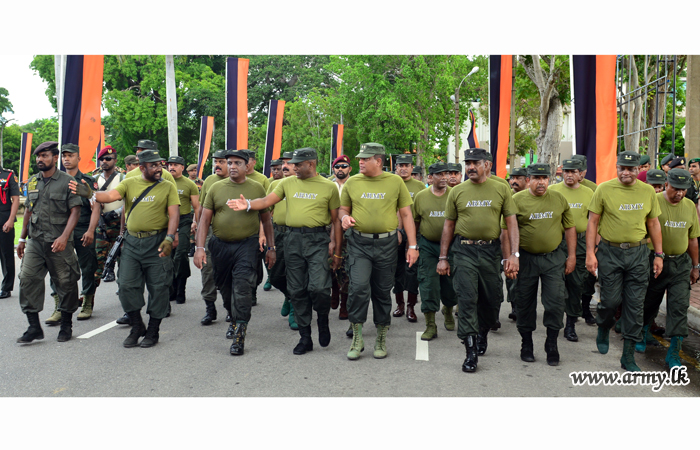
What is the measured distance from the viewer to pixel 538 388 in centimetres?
457

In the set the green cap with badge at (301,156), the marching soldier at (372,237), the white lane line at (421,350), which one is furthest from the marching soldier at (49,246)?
the white lane line at (421,350)

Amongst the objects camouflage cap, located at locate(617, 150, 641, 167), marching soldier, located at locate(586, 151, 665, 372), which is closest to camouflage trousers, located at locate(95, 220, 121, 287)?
marching soldier, located at locate(586, 151, 665, 372)

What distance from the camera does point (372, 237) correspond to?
5500 mm

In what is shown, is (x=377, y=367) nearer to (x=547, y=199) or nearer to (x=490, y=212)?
(x=490, y=212)

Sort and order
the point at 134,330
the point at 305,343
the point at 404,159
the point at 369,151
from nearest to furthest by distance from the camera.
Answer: the point at 369,151 → the point at 305,343 → the point at 134,330 → the point at 404,159

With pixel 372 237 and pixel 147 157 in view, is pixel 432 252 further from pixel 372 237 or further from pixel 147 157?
pixel 147 157

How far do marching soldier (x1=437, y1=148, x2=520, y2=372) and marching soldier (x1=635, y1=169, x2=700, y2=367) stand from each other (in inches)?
60.9

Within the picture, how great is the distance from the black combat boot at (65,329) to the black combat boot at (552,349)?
16.2 ft

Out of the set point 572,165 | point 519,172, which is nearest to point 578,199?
point 572,165

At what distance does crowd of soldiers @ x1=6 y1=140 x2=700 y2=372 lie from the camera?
524cm

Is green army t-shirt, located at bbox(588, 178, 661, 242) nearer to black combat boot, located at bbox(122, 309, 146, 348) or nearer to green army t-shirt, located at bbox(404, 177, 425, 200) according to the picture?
green army t-shirt, located at bbox(404, 177, 425, 200)

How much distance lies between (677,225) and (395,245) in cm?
271

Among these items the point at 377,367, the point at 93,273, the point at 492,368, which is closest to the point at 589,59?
the point at 492,368

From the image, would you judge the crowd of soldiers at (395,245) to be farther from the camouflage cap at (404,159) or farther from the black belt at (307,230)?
the camouflage cap at (404,159)
